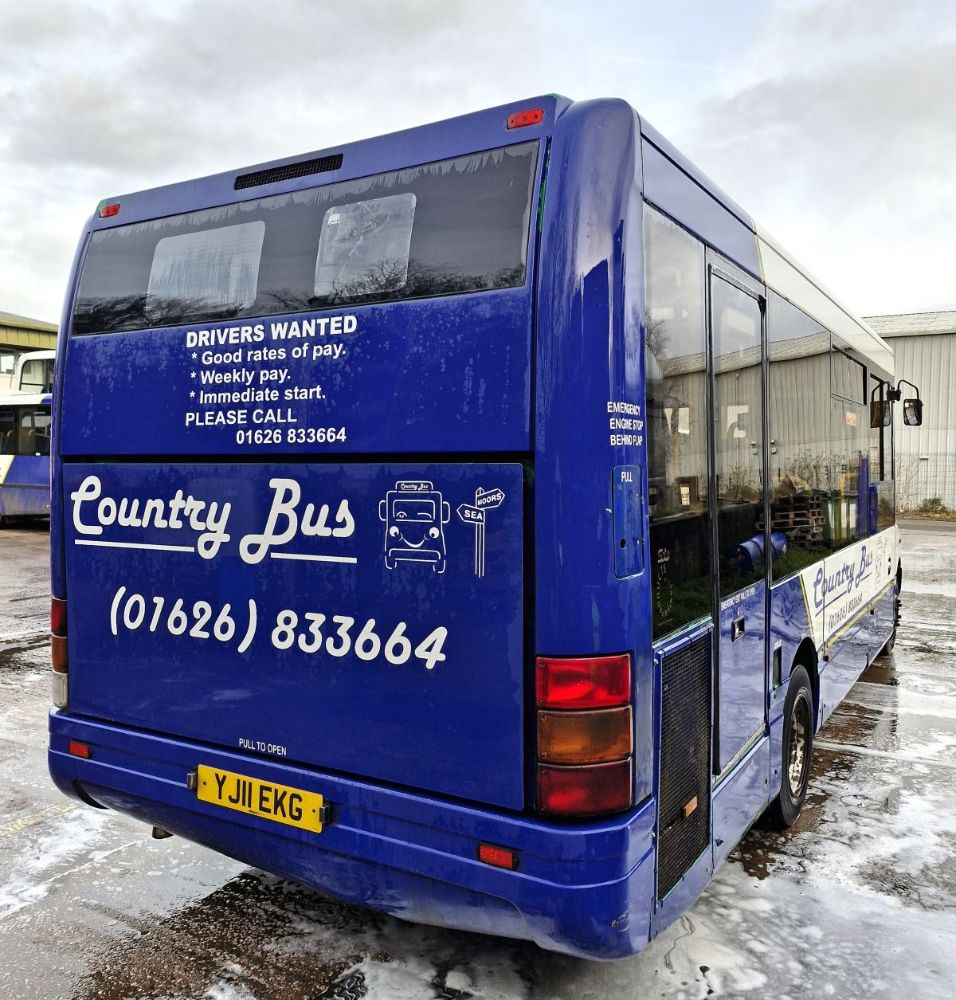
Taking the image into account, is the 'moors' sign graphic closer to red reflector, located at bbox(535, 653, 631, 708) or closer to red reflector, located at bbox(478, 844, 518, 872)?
red reflector, located at bbox(535, 653, 631, 708)

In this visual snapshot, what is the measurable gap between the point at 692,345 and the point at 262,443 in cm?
166

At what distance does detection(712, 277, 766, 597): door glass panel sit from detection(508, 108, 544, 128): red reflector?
1103 millimetres

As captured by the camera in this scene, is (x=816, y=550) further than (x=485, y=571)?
Yes

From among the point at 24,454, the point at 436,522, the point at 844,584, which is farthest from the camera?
the point at 24,454

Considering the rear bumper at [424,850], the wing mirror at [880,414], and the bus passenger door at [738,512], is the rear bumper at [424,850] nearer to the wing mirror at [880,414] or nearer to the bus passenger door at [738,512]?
the bus passenger door at [738,512]

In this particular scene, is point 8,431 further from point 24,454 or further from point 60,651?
point 60,651

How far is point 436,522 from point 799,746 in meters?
3.05

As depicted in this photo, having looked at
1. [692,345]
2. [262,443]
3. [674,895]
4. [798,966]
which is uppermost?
[692,345]

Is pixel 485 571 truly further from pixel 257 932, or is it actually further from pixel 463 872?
pixel 257 932

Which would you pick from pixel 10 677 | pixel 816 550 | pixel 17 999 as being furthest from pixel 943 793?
pixel 10 677

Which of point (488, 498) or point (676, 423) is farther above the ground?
point (676, 423)

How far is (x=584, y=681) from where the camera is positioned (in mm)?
2777

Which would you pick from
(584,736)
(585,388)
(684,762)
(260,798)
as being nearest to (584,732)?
(584,736)

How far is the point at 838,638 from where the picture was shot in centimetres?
592
